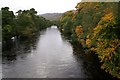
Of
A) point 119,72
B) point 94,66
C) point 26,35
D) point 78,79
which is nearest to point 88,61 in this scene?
point 94,66

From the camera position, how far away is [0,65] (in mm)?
45656

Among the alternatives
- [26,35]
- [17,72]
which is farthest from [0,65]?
[26,35]

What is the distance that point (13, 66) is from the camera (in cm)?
4484

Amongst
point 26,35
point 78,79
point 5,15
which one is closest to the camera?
point 78,79

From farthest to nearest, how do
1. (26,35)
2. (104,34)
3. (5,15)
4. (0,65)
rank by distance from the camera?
(26,35) → (5,15) → (0,65) → (104,34)

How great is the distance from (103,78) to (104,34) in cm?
869

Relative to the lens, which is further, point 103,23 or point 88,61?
point 88,61

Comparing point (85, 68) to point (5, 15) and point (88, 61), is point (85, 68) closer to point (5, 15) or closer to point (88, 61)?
point (88, 61)

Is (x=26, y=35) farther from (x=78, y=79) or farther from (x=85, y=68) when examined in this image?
(x=78, y=79)

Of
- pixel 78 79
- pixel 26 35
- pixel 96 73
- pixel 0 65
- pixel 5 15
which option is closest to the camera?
pixel 78 79

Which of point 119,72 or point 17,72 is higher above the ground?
point 119,72

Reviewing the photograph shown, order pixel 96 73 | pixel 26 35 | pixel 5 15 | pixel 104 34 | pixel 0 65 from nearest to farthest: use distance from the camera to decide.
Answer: pixel 104 34
pixel 96 73
pixel 0 65
pixel 5 15
pixel 26 35

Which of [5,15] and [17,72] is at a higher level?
[5,15]

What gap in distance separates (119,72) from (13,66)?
64.8ft
